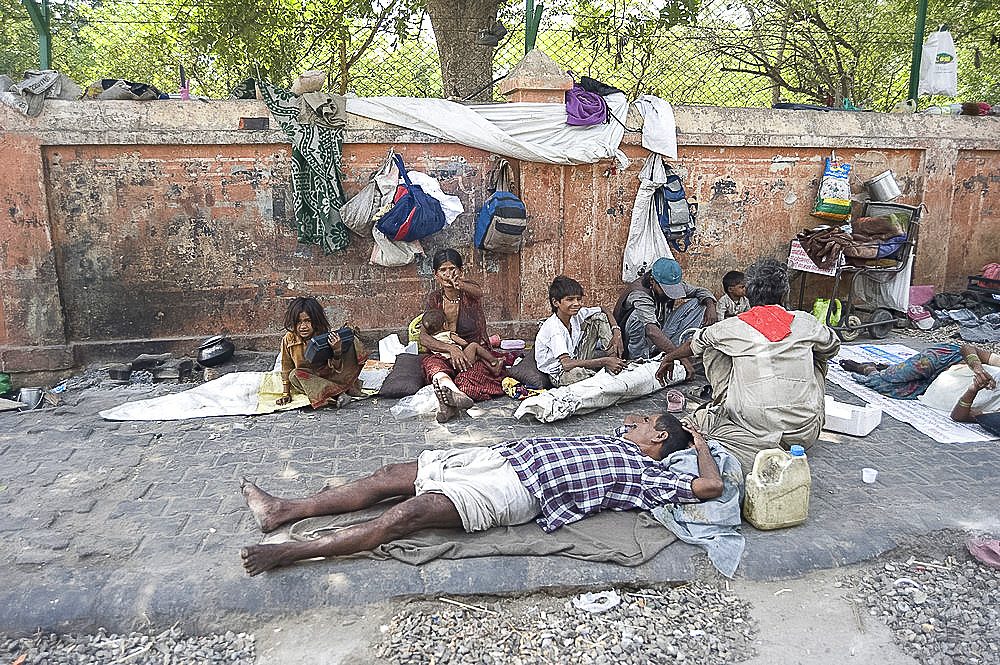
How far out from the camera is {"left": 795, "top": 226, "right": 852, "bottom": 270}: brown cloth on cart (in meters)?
6.95

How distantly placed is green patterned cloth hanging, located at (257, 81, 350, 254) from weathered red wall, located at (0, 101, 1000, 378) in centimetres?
18

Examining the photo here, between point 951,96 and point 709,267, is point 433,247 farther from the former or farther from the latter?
point 951,96

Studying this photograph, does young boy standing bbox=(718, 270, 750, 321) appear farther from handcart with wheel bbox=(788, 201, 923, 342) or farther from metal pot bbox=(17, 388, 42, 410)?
metal pot bbox=(17, 388, 42, 410)

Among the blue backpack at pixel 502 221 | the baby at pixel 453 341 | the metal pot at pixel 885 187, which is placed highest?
the metal pot at pixel 885 187

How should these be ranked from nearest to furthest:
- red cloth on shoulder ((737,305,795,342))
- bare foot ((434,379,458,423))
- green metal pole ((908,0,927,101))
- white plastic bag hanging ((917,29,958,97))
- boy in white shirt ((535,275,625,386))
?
red cloth on shoulder ((737,305,795,342)) → bare foot ((434,379,458,423)) → boy in white shirt ((535,275,625,386)) → white plastic bag hanging ((917,29,958,97)) → green metal pole ((908,0,927,101))

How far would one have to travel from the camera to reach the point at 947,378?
16.8 feet

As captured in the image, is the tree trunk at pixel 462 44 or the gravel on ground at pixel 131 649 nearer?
the gravel on ground at pixel 131 649

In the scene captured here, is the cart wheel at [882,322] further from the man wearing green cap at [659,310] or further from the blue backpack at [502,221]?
the blue backpack at [502,221]

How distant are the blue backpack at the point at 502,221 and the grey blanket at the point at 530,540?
3.33 metres

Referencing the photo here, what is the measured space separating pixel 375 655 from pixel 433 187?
14.8 ft

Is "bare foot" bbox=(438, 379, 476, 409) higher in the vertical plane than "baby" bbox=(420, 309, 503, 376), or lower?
lower

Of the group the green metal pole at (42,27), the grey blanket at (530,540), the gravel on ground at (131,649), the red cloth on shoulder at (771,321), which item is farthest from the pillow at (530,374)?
the green metal pole at (42,27)

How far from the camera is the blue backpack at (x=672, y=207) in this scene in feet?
22.4

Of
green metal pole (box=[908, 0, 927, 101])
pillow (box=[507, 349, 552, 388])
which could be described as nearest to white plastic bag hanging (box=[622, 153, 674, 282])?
pillow (box=[507, 349, 552, 388])
